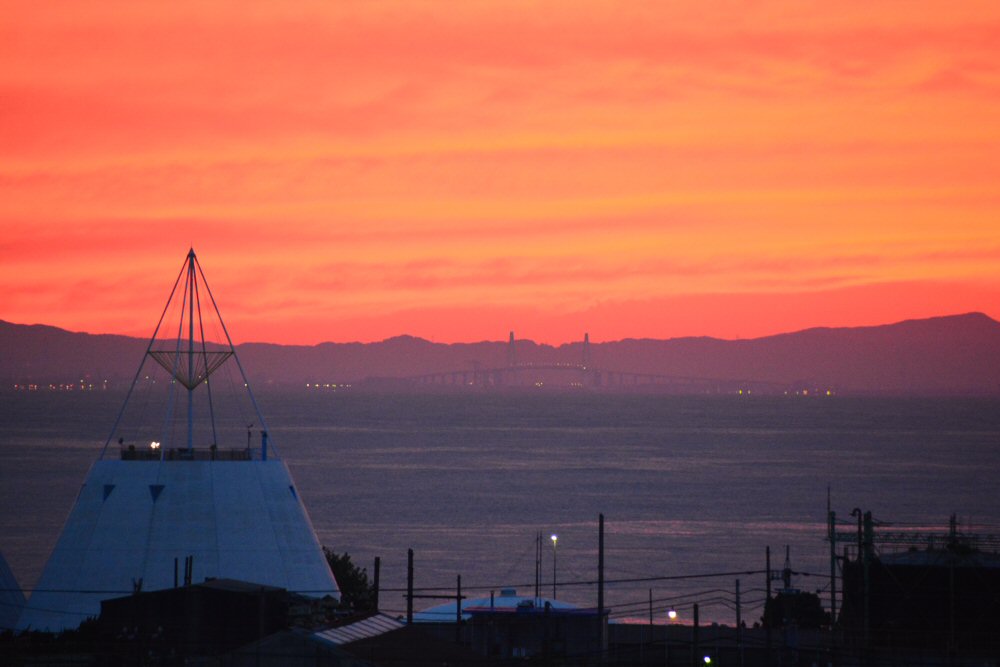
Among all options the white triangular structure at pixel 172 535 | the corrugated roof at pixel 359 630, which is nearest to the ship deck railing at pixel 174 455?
the white triangular structure at pixel 172 535

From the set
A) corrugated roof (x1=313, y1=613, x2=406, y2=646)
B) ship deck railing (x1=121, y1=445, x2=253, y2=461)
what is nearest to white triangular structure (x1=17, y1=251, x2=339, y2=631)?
ship deck railing (x1=121, y1=445, x2=253, y2=461)

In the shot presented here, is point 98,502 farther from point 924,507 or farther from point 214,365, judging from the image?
point 924,507

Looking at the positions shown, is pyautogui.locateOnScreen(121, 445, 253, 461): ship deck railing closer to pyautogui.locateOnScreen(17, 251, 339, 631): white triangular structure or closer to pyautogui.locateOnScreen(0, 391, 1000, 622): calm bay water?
pyautogui.locateOnScreen(17, 251, 339, 631): white triangular structure

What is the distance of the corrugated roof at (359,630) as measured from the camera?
25891 mm

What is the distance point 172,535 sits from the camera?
35000 mm

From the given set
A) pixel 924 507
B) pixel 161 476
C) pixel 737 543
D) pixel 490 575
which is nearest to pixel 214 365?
pixel 161 476

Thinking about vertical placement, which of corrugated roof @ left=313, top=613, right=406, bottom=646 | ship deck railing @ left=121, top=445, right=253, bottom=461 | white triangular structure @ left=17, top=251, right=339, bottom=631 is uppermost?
ship deck railing @ left=121, top=445, right=253, bottom=461

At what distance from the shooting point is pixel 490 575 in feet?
256

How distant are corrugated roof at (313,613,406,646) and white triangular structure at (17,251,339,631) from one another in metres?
7.42

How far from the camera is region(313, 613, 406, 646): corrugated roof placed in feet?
84.9

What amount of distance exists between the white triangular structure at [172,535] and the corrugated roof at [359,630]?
24.3ft

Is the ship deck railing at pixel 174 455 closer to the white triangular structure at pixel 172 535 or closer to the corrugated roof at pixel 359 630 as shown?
the white triangular structure at pixel 172 535

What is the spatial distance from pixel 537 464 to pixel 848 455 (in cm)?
4224

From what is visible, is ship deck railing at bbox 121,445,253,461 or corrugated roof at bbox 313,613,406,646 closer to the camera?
corrugated roof at bbox 313,613,406,646
